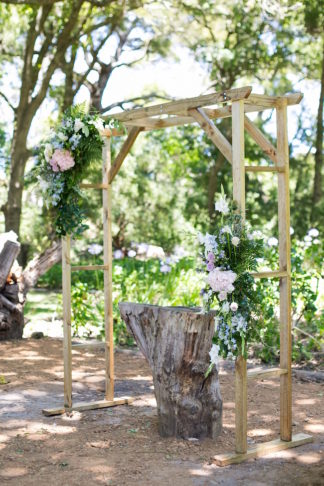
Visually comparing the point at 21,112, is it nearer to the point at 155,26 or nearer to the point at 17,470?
the point at 155,26

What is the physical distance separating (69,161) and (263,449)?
2530mm

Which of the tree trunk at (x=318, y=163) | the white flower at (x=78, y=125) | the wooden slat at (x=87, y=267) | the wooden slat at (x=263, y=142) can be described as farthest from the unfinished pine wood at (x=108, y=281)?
the tree trunk at (x=318, y=163)

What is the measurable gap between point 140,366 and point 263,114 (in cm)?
1209

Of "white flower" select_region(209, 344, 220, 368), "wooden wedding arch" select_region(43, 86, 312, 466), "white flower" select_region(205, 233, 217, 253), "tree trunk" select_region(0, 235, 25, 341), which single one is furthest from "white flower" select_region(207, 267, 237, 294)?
"tree trunk" select_region(0, 235, 25, 341)

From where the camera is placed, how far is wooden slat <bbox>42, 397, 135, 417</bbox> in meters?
5.02

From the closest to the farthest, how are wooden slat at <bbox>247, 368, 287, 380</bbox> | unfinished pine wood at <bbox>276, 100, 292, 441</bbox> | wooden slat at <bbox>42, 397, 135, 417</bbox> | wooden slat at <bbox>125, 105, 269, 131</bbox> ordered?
wooden slat at <bbox>247, 368, 287, 380</bbox> → unfinished pine wood at <bbox>276, 100, 292, 441</bbox> → wooden slat at <bbox>125, 105, 269, 131</bbox> → wooden slat at <bbox>42, 397, 135, 417</bbox>

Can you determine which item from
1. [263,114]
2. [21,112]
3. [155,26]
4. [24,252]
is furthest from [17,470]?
[263,114]

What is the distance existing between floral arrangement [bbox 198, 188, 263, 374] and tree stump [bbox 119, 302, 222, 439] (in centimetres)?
28

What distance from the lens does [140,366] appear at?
6922 millimetres

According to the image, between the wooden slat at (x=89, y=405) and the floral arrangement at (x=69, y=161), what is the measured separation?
53.8 inches

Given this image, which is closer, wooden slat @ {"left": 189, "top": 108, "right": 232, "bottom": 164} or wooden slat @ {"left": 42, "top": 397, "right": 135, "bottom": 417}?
wooden slat @ {"left": 189, "top": 108, "right": 232, "bottom": 164}

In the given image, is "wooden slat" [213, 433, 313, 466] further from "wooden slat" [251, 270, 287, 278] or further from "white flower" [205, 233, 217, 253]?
"white flower" [205, 233, 217, 253]

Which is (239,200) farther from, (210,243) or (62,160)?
(62,160)

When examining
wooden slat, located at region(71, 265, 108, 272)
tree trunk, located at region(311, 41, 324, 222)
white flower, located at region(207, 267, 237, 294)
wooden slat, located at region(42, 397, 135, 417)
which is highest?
tree trunk, located at region(311, 41, 324, 222)
